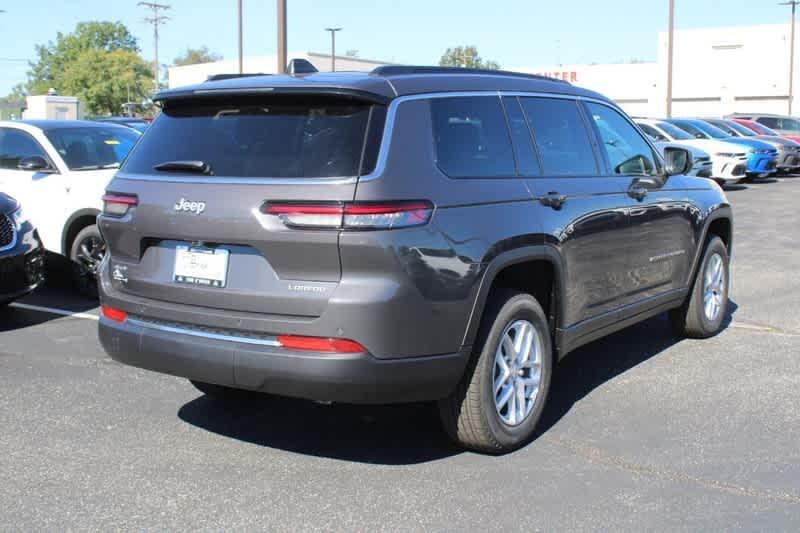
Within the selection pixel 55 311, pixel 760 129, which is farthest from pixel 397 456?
pixel 760 129

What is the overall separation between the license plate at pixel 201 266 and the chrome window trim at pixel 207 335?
223 millimetres

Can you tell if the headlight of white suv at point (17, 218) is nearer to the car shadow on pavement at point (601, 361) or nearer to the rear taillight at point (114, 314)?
the rear taillight at point (114, 314)

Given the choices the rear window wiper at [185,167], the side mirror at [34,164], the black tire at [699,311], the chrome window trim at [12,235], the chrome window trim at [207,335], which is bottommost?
the black tire at [699,311]

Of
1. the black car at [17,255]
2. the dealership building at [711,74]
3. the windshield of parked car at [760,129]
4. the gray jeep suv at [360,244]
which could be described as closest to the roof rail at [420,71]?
the gray jeep suv at [360,244]

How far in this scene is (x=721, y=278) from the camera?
7.39 metres

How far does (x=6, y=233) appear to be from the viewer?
7676 millimetres

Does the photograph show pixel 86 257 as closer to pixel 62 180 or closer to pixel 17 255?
pixel 62 180

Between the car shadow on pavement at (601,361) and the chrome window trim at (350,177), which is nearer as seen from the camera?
the chrome window trim at (350,177)

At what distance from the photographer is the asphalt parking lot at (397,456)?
13.0ft

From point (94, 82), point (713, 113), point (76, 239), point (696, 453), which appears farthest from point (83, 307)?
point (94, 82)

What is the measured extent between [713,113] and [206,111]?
61.4m

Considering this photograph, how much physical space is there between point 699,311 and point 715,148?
16.5m

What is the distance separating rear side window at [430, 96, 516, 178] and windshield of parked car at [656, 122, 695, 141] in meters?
18.1

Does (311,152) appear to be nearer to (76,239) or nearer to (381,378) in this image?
(381,378)
